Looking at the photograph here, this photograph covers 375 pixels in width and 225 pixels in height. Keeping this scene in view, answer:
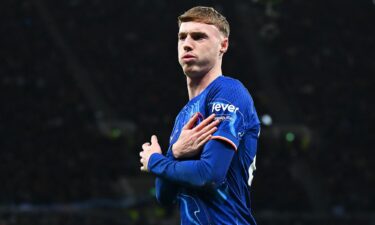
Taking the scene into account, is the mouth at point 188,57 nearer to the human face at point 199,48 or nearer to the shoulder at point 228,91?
the human face at point 199,48

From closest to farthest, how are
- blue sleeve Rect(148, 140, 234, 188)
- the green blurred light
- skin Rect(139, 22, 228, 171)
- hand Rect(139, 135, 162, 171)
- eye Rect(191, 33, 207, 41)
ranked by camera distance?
blue sleeve Rect(148, 140, 234, 188)
skin Rect(139, 22, 228, 171)
eye Rect(191, 33, 207, 41)
hand Rect(139, 135, 162, 171)
the green blurred light

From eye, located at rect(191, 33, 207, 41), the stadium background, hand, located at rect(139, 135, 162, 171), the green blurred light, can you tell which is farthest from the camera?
the green blurred light

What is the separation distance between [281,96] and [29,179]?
31.8 ft

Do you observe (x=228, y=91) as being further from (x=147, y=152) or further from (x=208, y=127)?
(x=147, y=152)

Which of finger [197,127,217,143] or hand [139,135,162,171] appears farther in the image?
hand [139,135,162,171]

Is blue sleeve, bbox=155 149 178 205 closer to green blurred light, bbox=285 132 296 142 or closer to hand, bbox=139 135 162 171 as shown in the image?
hand, bbox=139 135 162 171

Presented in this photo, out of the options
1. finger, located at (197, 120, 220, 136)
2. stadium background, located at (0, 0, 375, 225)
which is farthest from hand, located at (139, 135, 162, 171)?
stadium background, located at (0, 0, 375, 225)

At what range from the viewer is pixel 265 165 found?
21.4 meters

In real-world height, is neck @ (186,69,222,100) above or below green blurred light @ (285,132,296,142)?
above

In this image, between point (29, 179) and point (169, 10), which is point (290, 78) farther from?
point (29, 179)

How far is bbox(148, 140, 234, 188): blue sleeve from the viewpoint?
3.37 metres

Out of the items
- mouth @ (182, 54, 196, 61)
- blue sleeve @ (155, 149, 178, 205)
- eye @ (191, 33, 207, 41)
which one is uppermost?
eye @ (191, 33, 207, 41)

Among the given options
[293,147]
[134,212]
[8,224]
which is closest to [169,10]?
[293,147]

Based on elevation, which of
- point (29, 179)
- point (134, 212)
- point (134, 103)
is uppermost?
point (134, 103)
